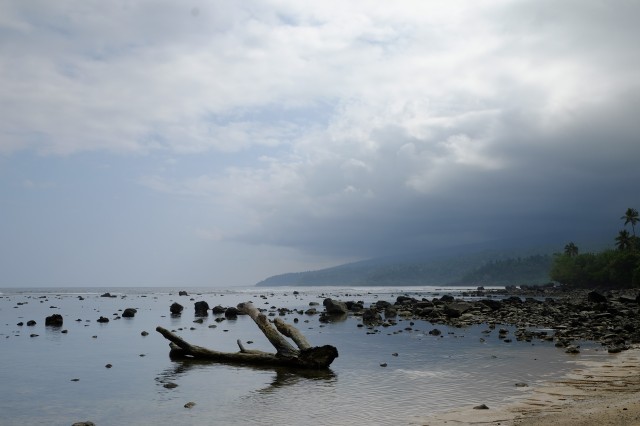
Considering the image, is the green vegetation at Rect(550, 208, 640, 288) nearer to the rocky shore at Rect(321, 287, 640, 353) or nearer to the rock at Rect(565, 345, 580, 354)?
the rocky shore at Rect(321, 287, 640, 353)

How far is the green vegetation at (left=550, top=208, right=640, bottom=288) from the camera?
13938 cm

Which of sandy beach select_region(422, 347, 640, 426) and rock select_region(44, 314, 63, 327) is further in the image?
rock select_region(44, 314, 63, 327)

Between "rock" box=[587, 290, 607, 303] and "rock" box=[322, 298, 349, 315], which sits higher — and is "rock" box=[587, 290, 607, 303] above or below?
above

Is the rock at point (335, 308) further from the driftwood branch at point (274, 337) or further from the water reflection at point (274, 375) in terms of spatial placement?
the driftwood branch at point (274, 337)

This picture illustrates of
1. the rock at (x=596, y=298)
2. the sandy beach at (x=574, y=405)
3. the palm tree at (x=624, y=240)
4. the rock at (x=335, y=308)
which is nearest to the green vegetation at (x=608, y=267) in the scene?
the palm tree at (x=624, y=240)

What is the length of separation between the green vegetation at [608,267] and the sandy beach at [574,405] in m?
120

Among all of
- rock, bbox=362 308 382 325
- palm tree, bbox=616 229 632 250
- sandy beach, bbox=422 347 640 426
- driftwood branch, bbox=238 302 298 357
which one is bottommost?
rock, bbox=362 308 382 325

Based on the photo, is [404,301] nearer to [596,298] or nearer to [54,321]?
[596,298]

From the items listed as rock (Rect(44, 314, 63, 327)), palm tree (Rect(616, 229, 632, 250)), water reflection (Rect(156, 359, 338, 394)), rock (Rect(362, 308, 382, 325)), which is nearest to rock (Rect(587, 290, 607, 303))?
rock (Rect(362, 308, 382, 325))

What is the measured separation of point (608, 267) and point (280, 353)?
145m

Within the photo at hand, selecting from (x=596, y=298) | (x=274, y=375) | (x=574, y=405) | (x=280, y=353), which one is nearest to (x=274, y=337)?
(x=280, y=353)

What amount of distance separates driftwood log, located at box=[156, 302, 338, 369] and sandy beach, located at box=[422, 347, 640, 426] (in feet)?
32.4

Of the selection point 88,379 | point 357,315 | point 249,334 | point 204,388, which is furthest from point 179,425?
point 357,315

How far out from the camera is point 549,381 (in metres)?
21.8
